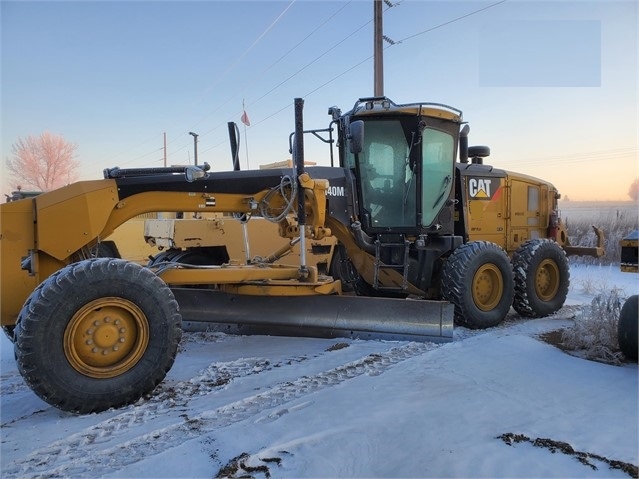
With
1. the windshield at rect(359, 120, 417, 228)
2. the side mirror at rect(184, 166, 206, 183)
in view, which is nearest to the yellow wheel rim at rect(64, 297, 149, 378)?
the side mirror at rect(184, 166, 206, 183)

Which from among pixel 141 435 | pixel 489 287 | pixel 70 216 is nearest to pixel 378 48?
pixel 489 287

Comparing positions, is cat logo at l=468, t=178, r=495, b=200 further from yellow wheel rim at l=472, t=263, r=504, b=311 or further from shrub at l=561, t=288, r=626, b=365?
shrub at l=561, t=288, r=626, b=365

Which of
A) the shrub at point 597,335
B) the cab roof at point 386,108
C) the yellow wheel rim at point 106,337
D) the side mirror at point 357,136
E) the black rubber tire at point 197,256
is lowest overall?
the shrub at point 597,335

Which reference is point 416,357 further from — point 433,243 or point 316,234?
point 433,243

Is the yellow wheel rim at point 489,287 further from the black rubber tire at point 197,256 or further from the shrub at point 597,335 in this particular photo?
the black rubber tire at point 197,256

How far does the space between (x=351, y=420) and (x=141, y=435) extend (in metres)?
1.32

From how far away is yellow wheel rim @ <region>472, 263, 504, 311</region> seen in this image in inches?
246

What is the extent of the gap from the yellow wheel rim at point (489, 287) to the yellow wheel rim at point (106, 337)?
422 centimetres

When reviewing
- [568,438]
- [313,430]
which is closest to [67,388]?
[313,430]

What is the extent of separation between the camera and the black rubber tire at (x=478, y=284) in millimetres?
5941

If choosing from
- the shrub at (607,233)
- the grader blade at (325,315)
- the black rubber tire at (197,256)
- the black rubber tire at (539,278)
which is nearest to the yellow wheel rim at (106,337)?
the grader blade at (325,315)

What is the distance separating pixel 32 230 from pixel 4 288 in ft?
1.66

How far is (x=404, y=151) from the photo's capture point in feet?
20.3

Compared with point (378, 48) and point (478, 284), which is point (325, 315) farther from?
Answer: point (378, 48)
